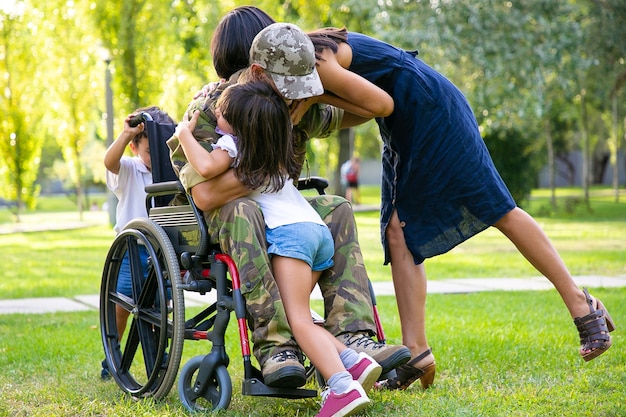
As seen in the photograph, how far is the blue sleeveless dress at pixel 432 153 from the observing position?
127 inches

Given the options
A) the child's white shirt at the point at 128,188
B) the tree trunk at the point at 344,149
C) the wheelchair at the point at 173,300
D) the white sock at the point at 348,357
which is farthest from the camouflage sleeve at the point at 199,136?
the tree trunk at the point at 344,149

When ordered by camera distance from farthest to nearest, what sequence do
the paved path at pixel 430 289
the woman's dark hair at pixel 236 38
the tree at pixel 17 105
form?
1. the tree at pixel 17 105
2. the paved path at pixel 430 289
3. the woman's dark hair at pixel 236 38

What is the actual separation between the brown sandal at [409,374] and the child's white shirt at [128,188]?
1.43 metres

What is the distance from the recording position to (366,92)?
304cm

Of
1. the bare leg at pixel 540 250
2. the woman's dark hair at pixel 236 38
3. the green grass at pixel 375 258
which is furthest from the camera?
the green grass at pixel 375 258

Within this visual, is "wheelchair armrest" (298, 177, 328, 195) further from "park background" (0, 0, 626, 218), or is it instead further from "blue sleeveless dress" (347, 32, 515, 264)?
"park background" (0, 0, 626, 218)

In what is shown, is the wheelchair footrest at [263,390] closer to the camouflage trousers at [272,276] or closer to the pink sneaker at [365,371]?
the camouflage trousers at [272,276]

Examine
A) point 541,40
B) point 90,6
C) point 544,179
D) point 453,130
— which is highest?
point 90,6

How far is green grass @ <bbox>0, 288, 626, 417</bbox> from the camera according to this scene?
302cm

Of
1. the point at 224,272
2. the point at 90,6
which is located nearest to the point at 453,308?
the point at 224,272

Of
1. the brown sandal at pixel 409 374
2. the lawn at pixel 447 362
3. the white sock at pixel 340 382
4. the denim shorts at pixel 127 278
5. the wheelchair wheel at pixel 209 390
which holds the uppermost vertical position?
the denim shorts at pixel 127 278

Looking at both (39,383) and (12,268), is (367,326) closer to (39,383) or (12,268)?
(39,383)

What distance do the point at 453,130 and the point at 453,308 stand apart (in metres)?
2.58

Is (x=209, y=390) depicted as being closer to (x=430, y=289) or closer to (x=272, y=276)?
(x=272, y=276)
